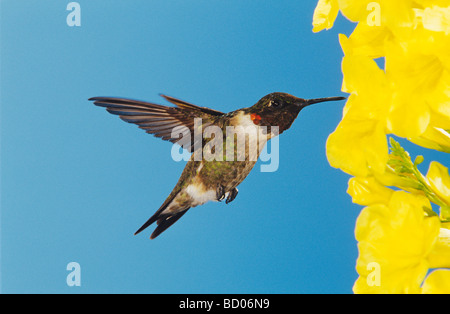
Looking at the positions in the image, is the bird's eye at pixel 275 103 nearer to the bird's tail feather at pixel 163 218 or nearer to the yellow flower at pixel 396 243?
the bird's tail feather at pixel 163 218

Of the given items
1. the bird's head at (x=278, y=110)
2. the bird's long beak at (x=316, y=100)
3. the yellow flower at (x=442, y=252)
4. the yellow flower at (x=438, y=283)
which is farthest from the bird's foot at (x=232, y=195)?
the yellow flower at (x=438, y=283)

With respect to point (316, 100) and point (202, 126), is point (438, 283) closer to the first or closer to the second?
point (316, 100)

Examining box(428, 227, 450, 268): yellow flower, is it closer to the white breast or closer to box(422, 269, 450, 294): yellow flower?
box(422, 269, 450, 294): yellow flower

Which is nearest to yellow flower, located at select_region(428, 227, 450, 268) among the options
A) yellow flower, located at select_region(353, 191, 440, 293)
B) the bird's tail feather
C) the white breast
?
yellow flower, located at select_region(353, 191, 440, 293)

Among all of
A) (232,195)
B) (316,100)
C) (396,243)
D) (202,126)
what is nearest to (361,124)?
(396,243)
